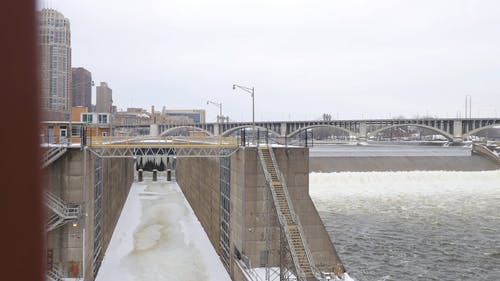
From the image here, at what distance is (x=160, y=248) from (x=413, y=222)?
96.2 feet

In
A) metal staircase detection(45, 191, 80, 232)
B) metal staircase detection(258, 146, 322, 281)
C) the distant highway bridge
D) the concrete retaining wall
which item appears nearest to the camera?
metal staircase detection(258, 146, 322, 281)

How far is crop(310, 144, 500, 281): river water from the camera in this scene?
116ft

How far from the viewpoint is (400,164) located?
90.8 metres

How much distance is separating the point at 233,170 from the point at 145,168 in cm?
7825

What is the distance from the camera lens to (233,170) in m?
28.9

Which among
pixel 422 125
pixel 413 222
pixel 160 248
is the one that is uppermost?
pixel 422 125

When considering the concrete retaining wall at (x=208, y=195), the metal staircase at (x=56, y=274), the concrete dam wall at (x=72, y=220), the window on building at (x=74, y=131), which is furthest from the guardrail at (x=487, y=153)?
the metal staircase at (x=56, y=274)

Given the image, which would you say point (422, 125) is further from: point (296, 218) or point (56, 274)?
point (56, 274)

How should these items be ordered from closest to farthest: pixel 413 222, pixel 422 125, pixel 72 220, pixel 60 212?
pixel 60 212 → pixel 72 220 → pixel 413 222 → pixel 422 125

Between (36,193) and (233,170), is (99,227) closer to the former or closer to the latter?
(233,170)

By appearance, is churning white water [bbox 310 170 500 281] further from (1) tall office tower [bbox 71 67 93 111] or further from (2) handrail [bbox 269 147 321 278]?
(1) tall office tower [bbox 71 67 93 111]

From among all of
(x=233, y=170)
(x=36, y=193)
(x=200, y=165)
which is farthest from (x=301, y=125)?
(x=36, y=193)

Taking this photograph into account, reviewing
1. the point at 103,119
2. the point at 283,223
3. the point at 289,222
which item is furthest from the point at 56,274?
the point at 103,119

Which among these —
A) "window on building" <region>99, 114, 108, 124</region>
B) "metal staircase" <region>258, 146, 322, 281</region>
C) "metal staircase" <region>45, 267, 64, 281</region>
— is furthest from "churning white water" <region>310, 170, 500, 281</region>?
"window on building" <region>99, 114, 108, 124</region>
